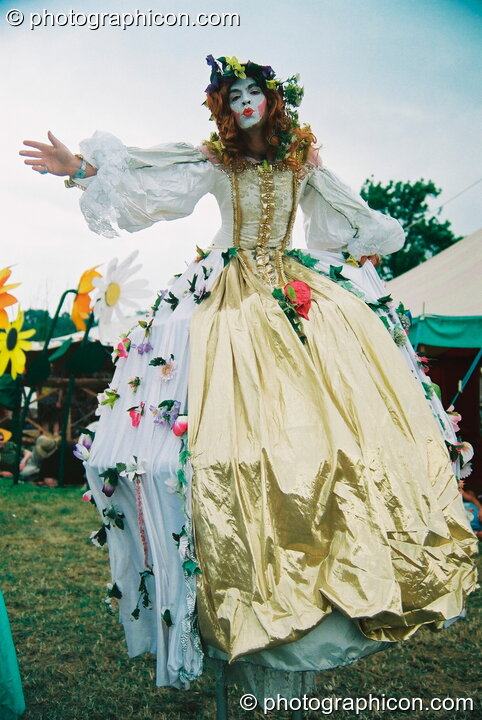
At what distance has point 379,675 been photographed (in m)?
2.63

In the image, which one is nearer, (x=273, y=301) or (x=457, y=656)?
(x=273, y=301)

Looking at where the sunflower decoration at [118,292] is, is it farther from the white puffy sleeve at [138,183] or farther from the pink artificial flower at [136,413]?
the pink artificial flower at [136,413]

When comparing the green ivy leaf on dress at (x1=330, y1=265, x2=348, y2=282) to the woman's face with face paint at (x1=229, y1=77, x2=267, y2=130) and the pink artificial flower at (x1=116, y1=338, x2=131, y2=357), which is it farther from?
the pink artificial flower at (x1=116, y1=338, x2=131, y2=357)

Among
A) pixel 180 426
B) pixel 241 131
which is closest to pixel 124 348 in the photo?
pixel 180 426

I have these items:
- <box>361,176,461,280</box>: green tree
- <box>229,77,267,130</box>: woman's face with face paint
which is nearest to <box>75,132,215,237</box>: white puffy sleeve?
<box>229,77,267,130</box>: woman's face with face paint

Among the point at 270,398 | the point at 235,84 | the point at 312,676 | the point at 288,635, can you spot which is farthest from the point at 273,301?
the point at 312,676

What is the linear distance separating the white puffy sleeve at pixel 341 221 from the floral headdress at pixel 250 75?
301 mm

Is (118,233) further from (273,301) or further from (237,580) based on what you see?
(237,580)

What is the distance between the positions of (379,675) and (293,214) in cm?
204

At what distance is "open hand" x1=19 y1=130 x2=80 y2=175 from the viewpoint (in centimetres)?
222

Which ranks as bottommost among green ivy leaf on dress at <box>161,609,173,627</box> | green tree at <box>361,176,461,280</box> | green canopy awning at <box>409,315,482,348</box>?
green ivy leaf on dress at <box>161,609,173,627</box>

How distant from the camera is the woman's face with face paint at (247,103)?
7.72ft

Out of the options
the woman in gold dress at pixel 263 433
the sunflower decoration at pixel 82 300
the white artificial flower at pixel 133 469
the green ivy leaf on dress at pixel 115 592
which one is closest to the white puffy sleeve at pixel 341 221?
the woman in gold dress at pixel 263 433

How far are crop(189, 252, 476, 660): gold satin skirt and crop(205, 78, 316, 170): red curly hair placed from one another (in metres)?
0.80
